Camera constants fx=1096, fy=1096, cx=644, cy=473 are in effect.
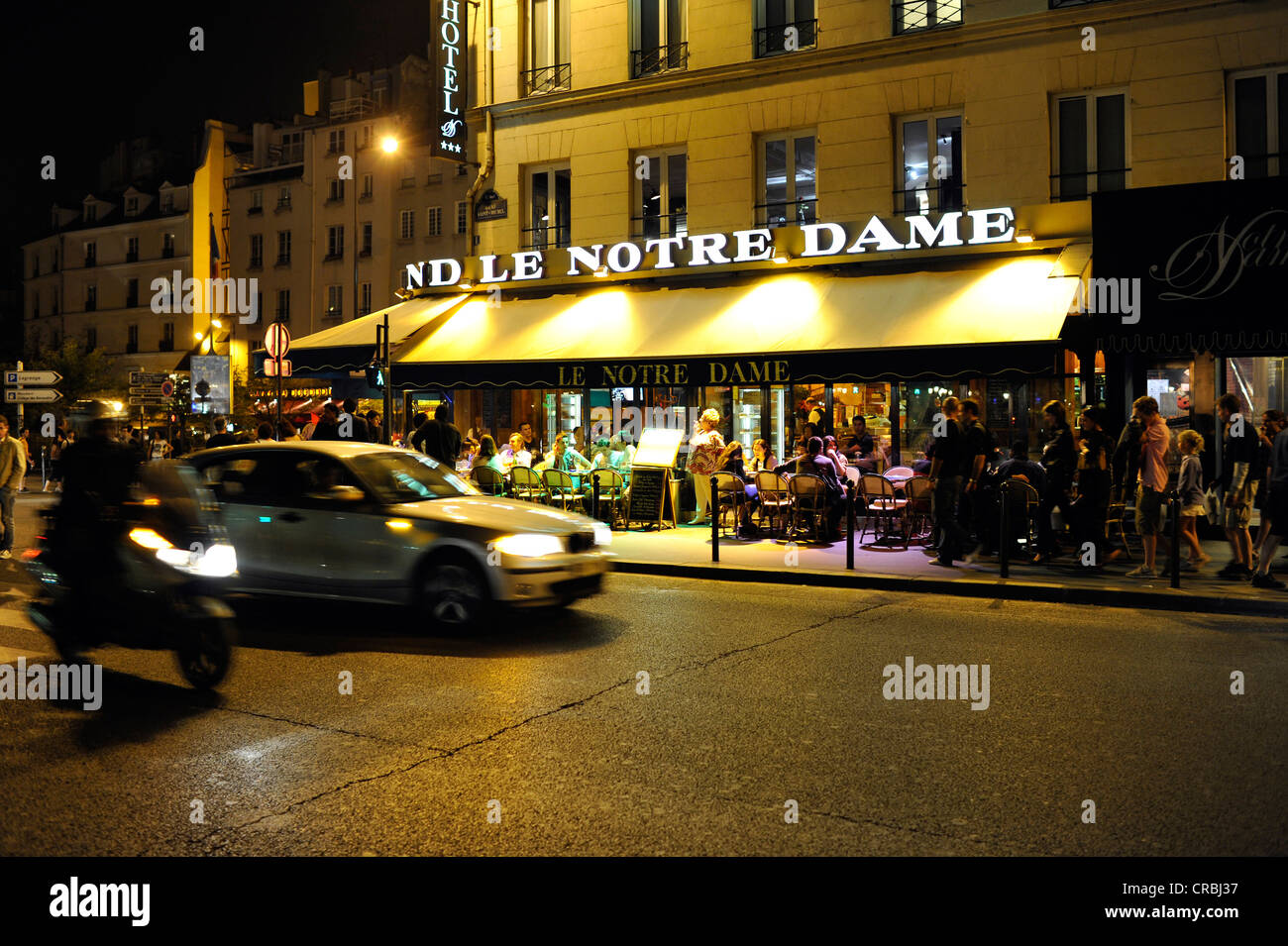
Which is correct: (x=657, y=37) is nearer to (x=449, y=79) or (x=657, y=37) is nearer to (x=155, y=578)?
(x=449, y=79)

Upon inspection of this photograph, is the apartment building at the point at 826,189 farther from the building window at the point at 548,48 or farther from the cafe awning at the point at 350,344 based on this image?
the cafe awning at the point at 350,344

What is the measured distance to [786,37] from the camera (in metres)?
17.9

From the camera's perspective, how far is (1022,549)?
13328 mm

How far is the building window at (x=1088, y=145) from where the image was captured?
15.7 m

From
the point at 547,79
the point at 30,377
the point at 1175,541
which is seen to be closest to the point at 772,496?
the point at 1175,541

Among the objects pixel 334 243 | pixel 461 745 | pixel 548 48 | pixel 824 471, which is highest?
pixel 334 243

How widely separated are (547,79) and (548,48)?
0.59 m

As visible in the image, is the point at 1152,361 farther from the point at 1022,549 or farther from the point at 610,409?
the point at 610,409

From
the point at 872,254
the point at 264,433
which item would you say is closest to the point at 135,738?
the point at 264,433

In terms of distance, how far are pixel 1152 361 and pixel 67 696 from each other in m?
13.6

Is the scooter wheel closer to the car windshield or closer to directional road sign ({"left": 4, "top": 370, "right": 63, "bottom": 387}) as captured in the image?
the car windshield

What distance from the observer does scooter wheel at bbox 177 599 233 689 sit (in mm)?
6480

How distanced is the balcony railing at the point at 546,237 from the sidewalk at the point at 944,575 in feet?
25.9
